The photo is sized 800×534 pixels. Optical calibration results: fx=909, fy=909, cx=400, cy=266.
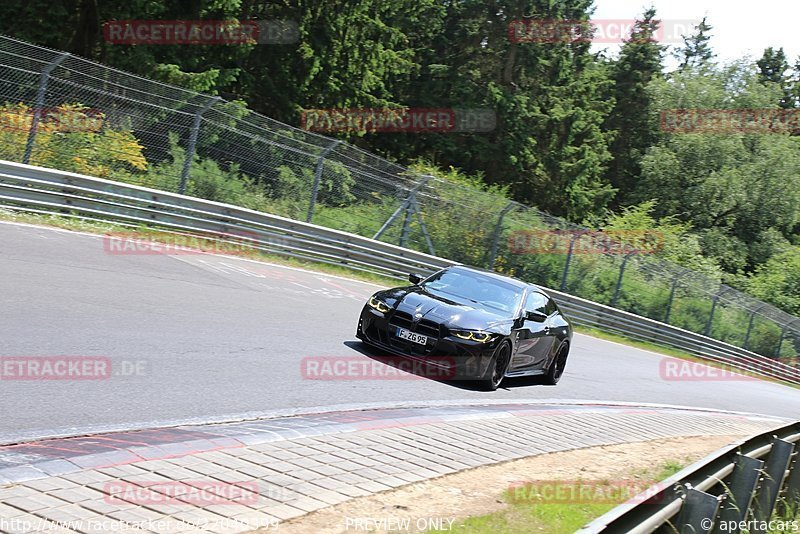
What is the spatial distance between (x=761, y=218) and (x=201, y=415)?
178 feet

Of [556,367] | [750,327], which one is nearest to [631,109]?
[750,327]

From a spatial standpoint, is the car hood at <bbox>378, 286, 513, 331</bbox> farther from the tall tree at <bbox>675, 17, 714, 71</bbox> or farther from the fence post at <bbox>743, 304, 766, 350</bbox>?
the tall tree at <bbox>675, 17, 714, 71</bbox>

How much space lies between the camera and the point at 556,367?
45.5 ft

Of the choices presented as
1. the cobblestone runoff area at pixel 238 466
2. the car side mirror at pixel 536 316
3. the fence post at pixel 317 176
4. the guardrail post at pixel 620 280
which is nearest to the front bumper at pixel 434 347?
the car side mirror at pixel 536 316

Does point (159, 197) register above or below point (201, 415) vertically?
above

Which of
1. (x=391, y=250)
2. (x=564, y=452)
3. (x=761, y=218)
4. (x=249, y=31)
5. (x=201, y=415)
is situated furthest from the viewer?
(x=761, y=218)

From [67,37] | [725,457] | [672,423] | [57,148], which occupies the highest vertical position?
[67,37]

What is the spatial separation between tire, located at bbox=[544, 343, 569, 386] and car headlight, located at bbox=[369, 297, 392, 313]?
3354 millimetres

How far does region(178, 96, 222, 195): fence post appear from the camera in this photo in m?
17.8

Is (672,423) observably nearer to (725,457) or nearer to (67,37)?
(725,457)

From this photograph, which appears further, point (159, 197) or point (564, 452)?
point (159, 197)

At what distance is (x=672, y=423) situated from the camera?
13.0m

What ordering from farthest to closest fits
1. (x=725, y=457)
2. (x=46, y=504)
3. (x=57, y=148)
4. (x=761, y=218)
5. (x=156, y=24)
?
(x=761, y=218)
(x=156, y=24)
(x=57, y=148)
(x=725, y=457)
(x=46, y=504)

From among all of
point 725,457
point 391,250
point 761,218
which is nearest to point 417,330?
point 725,457
